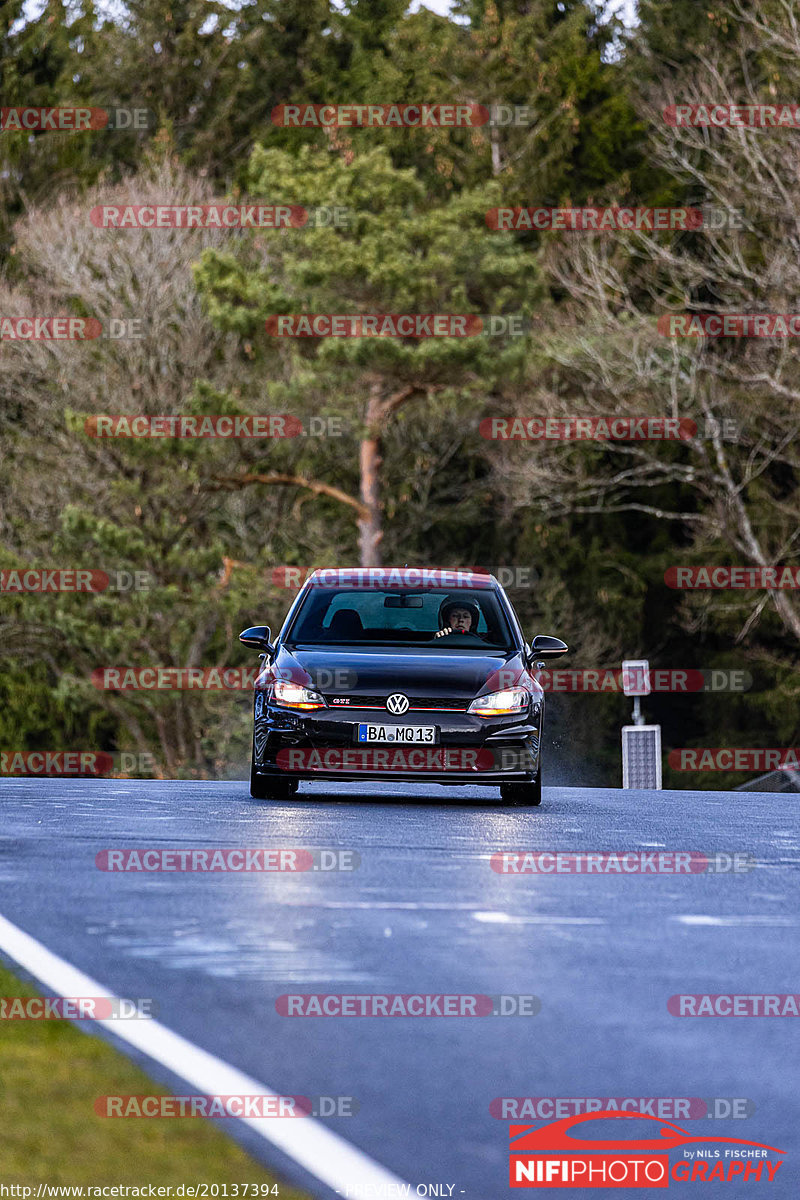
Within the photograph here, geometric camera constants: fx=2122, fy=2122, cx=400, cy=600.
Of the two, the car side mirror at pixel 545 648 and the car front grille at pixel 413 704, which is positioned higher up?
the car side mirror at pixel 545 648

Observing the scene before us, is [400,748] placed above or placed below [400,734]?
below

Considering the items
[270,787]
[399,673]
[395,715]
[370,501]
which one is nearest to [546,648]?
[399,673]

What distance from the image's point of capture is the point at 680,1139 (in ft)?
16.9

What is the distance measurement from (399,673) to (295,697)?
74cm

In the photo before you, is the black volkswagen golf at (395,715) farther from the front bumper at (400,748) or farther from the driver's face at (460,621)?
the driver's face at (460,621)

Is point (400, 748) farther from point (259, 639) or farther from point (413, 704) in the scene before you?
point (259, 639)

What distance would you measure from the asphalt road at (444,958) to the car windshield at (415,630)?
207 centimetres

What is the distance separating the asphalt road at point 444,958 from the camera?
5.49 m

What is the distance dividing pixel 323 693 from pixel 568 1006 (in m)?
8.05

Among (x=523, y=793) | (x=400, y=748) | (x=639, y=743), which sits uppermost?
(x=400, y=748)

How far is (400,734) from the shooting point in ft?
47.8

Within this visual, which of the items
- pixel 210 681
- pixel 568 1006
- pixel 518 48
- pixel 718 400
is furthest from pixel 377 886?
pixel 518 48

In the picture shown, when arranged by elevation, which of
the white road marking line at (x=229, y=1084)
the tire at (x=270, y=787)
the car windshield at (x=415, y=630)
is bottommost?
the tire at (x=270, y=787)

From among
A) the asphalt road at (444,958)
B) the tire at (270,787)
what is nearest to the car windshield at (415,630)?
the tire at (270,787)
